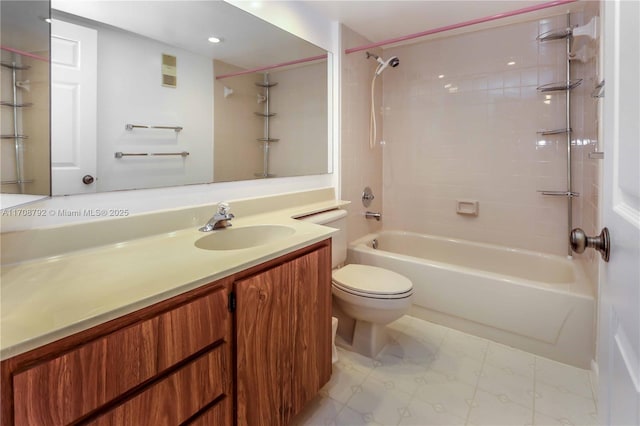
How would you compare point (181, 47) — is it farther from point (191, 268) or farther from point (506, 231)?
point (506, 231)

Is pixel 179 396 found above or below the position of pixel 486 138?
below

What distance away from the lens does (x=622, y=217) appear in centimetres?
56

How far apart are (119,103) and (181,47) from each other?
0.41 metres

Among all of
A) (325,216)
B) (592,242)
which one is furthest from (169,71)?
(592,242)

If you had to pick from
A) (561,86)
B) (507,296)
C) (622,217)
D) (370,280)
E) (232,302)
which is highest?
(561,86)

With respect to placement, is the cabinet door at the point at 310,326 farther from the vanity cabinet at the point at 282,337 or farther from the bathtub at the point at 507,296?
the bathtub at the point at 507,296

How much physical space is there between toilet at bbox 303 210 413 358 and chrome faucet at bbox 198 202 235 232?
0.48 meters

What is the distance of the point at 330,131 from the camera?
7.80ft

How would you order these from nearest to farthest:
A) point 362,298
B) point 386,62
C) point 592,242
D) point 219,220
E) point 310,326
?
point 592,242
point 310,326
point 219,220
point 362,298
point 386,62

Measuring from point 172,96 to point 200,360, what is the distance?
1.12m

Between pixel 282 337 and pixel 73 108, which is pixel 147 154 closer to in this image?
pixel 73 108

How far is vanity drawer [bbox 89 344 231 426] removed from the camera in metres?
0.76

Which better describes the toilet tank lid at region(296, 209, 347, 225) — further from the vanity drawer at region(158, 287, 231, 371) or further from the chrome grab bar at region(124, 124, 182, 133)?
the vanity drawer at region(158, 287, 231, 371)

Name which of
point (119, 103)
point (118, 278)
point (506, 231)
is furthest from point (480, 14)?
point (118, 278)
